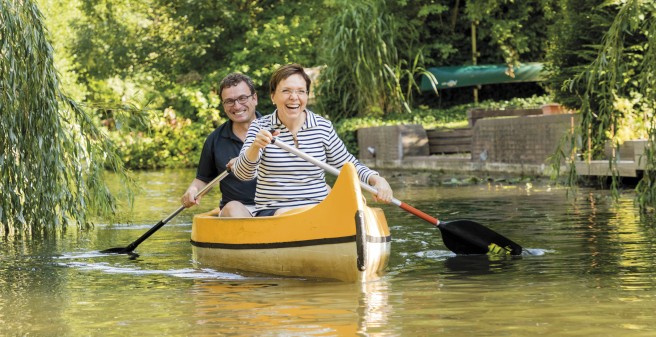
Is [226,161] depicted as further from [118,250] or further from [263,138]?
[263,138]

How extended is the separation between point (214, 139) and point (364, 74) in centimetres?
2166

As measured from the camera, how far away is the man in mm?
10117

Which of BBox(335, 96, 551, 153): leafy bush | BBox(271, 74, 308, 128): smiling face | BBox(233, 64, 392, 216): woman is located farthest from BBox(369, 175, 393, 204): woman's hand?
BBox(335, 96, 551, 153): leafy bush

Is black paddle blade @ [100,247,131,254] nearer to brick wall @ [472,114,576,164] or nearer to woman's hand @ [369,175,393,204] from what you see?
woman's hand @ [369,175,393,204]

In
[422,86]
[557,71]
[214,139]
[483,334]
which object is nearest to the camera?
[483,334]

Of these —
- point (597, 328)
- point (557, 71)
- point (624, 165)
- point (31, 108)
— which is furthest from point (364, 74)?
point (597, 328)

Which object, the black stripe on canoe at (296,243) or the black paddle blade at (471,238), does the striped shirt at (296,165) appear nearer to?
the black stripe on canoe at (296,243)

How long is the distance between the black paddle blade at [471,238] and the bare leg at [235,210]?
1567 mm

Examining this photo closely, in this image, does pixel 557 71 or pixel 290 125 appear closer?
pixel 290 125

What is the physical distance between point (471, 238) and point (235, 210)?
1889mm

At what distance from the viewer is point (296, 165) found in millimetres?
8820

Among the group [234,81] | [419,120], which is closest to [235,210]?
[234,81]

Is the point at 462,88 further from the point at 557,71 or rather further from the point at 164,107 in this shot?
the point at 557,71

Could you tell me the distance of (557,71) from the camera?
67.8ft
